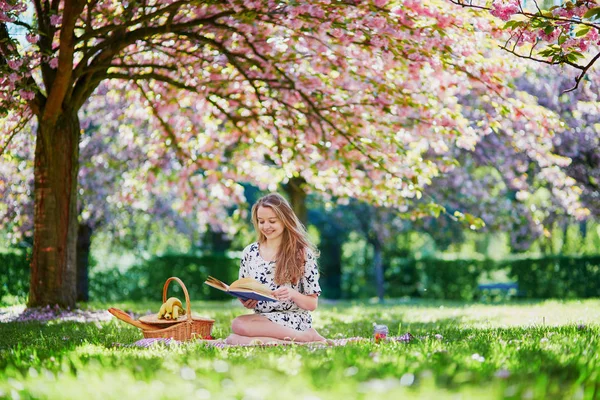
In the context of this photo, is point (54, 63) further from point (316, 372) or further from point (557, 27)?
point (316, 372)

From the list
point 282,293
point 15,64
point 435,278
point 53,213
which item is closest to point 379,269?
point 435,278

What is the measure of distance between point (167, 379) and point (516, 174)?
48.4 ft

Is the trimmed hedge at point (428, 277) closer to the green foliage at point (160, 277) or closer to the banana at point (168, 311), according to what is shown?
the green foliage at point (160, 277)

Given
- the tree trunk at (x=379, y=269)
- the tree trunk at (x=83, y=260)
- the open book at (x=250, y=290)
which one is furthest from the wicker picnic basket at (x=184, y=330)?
the tree trunk at (x=379, y=269)

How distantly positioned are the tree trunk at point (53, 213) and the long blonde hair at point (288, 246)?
14.8ft

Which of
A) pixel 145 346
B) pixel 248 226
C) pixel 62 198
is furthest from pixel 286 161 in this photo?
pixel 248 226

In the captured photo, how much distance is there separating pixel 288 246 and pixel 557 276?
544 inches

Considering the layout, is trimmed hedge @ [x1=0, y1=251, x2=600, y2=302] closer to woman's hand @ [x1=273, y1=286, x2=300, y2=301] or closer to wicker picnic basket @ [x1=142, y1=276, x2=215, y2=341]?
wicker picnic basket @ [x1=142, y1=276, x2=215, y2=341]

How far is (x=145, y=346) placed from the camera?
5.82m

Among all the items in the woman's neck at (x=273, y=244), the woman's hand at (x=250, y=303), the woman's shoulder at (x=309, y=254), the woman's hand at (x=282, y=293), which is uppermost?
the woman's neck at (x=273, y=244)

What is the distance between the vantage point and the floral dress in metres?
6.39

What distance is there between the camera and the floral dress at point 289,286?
6.39m

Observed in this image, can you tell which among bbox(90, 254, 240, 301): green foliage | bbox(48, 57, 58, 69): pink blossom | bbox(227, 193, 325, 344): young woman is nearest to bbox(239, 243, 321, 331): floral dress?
bbox(227, 193, 325, 344): young woman

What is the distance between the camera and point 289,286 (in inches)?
→ 253
